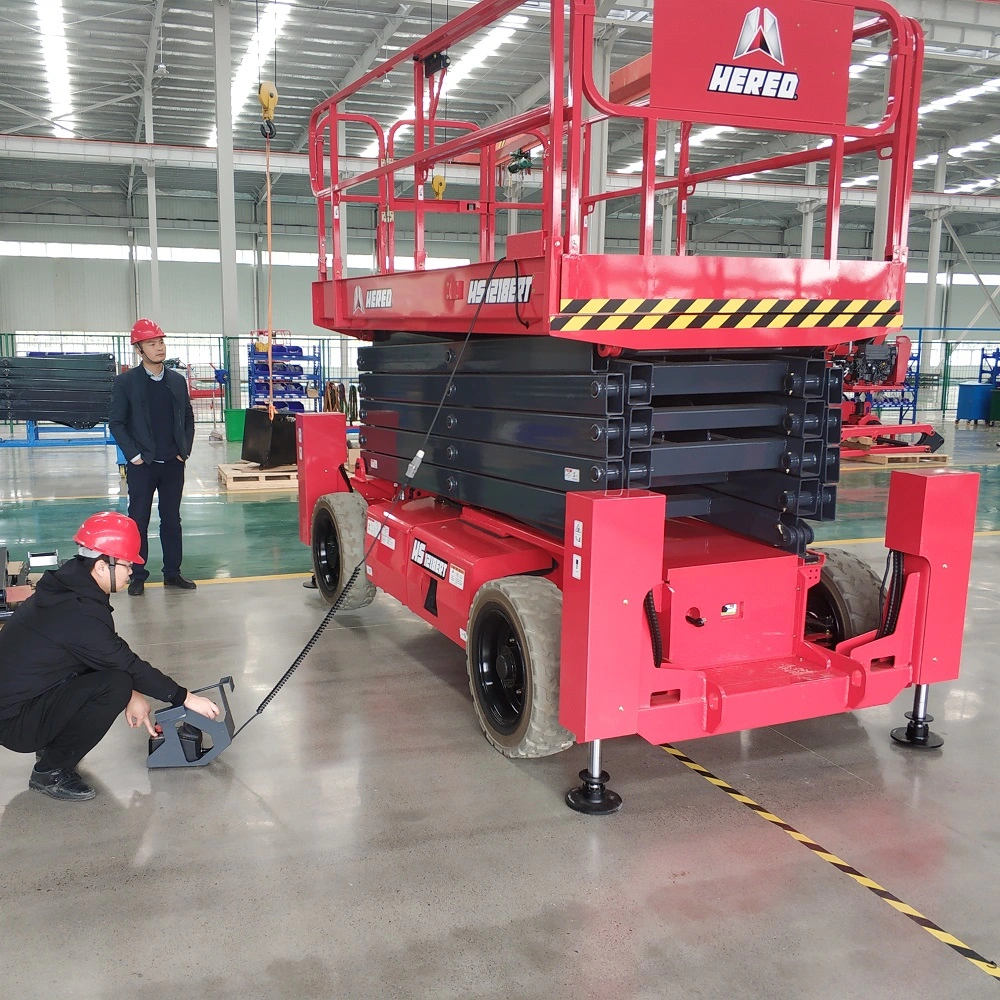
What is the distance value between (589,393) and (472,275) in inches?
33.3

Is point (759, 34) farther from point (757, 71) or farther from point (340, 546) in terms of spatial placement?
point (340, 546)

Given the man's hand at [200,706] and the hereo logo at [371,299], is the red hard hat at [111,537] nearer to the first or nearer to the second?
the man's hand at [200,706]

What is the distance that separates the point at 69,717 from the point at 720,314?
3077 millimetres

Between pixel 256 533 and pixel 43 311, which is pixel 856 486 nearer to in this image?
pixel 256 533

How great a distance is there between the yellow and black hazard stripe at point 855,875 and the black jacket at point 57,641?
2.37 m

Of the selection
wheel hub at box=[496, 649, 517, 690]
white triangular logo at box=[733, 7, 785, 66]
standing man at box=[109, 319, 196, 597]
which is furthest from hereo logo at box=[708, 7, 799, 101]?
standing man at box=[109, 319, 196, 597]

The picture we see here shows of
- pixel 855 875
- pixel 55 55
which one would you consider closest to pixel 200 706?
pixel 855 875

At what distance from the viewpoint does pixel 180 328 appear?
3173 centimetres

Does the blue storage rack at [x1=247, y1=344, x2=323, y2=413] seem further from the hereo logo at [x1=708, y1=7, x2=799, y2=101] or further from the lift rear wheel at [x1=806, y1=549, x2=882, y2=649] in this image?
the hereo logo at [x1=708, y1=7, x2=799, y2=101]

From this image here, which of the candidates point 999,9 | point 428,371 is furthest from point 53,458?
point 999,9

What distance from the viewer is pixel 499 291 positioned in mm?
3963

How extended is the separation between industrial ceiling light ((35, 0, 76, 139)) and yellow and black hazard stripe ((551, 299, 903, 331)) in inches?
610

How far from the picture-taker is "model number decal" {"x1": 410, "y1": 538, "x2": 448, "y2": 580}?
4.79 m

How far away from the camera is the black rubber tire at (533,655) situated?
12.6 feet
